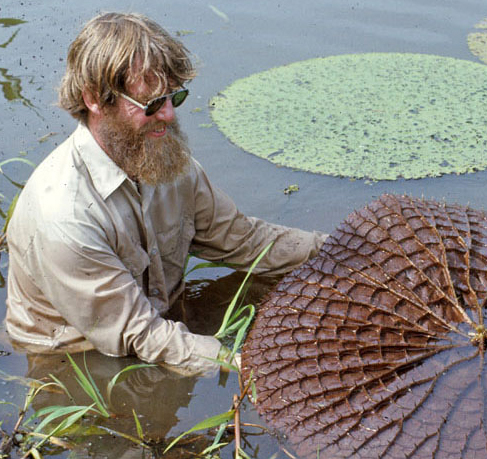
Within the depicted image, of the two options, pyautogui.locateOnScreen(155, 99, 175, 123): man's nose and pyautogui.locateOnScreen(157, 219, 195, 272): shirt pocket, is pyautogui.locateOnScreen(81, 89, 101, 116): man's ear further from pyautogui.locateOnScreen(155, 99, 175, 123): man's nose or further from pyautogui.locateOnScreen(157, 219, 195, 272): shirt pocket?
pyautogui.locateOnScreen(157, 219, 195, 272): shirt pocket

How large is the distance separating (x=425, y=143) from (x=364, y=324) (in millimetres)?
2256

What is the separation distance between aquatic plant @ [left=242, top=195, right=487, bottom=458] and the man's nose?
75 cm

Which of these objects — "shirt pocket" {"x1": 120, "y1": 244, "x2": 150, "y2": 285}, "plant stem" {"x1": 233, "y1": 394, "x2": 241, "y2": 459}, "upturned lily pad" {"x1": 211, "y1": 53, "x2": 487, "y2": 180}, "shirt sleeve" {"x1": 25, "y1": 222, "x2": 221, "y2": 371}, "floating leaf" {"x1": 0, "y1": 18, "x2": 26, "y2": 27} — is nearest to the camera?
"plant stem" {"x1": 233, "y1": 394, "x2": 241, "y2": 459}

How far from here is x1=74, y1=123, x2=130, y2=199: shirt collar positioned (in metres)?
2.68

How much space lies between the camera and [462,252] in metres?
2.50

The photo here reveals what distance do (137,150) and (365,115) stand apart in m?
2.26

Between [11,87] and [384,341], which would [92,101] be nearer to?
[384,341]

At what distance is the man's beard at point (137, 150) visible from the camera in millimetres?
2734

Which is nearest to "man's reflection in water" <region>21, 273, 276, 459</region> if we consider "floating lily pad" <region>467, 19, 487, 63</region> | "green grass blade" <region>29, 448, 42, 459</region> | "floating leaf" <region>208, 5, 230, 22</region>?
"green grass blade" <region>29, 448, 42, 459</region>

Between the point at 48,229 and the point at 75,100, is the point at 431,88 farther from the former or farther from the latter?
the point at 48,229

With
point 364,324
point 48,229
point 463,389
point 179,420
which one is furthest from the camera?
point 179,420

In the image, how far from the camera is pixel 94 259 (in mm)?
2557

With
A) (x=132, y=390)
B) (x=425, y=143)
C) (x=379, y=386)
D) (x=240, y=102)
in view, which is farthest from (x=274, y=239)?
(x=240, y=102)

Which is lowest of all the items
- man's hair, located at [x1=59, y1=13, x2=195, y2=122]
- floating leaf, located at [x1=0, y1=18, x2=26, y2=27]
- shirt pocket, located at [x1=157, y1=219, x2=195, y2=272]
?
floating leaf, located at [x1=0, y1=18, x2=26, y2=27]
